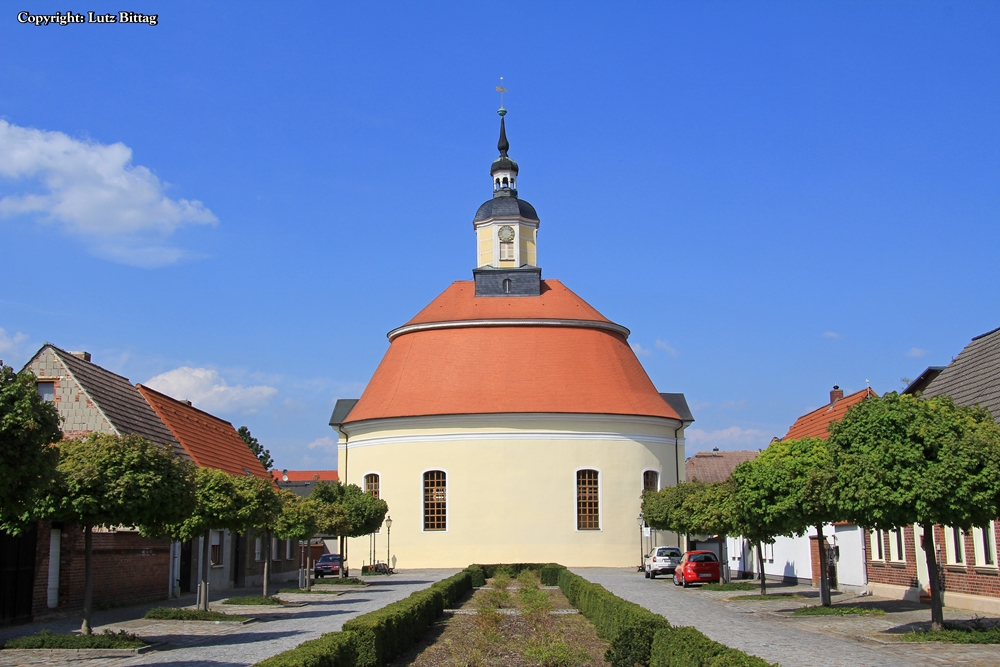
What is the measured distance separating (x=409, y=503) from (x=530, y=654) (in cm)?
3436

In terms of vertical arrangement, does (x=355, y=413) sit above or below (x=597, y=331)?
below

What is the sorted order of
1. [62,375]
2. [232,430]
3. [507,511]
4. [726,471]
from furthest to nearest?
[726,471]
[507,511]
[232,430]
[62,375]

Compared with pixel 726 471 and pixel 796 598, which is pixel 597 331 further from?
pixel 726 471

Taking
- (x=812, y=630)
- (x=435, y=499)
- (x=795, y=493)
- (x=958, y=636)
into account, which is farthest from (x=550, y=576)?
(x=958, y=636)

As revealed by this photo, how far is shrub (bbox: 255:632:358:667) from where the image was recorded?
9.93 metres

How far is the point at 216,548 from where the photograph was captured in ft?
101

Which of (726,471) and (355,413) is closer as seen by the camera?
(355,413)

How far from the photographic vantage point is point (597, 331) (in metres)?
50.6

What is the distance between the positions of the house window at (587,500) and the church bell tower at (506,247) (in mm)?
11118

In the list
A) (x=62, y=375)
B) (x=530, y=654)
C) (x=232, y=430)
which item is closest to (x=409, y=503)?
(x=232, y=430)

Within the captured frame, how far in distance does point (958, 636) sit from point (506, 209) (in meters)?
43.0

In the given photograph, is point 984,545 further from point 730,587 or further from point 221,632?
point 221,632

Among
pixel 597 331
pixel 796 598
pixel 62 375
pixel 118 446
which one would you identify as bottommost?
pixel 796 598

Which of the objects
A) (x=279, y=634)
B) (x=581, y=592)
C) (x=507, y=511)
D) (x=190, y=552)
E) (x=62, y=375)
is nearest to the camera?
(x=279, y=634)
